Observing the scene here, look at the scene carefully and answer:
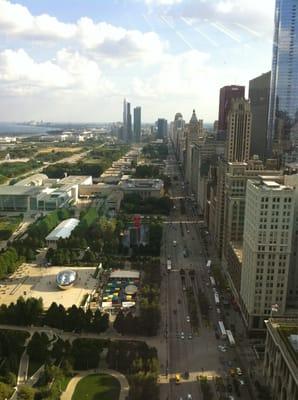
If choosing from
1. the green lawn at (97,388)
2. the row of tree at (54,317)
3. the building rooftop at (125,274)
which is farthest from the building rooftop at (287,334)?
the building rooftop at (125,274)

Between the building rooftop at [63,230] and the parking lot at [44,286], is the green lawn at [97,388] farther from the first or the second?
the building rooftop at [63,230]

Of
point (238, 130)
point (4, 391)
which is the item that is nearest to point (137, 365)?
point (4, 391)

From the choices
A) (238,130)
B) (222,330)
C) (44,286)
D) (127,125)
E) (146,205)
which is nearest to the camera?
(222,330)

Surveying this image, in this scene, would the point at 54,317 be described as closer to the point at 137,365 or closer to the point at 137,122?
the point at 137,365

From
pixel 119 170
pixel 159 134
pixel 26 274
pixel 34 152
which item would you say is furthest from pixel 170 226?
pixel 159 134

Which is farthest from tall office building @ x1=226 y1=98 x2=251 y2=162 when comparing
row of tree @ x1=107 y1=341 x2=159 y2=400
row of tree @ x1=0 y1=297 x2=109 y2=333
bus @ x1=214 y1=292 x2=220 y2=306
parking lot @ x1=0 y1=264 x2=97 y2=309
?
row of tree @ x1=107 y1=341 x2=159 y2=400

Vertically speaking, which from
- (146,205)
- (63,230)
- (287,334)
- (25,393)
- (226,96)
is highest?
(226,96)
